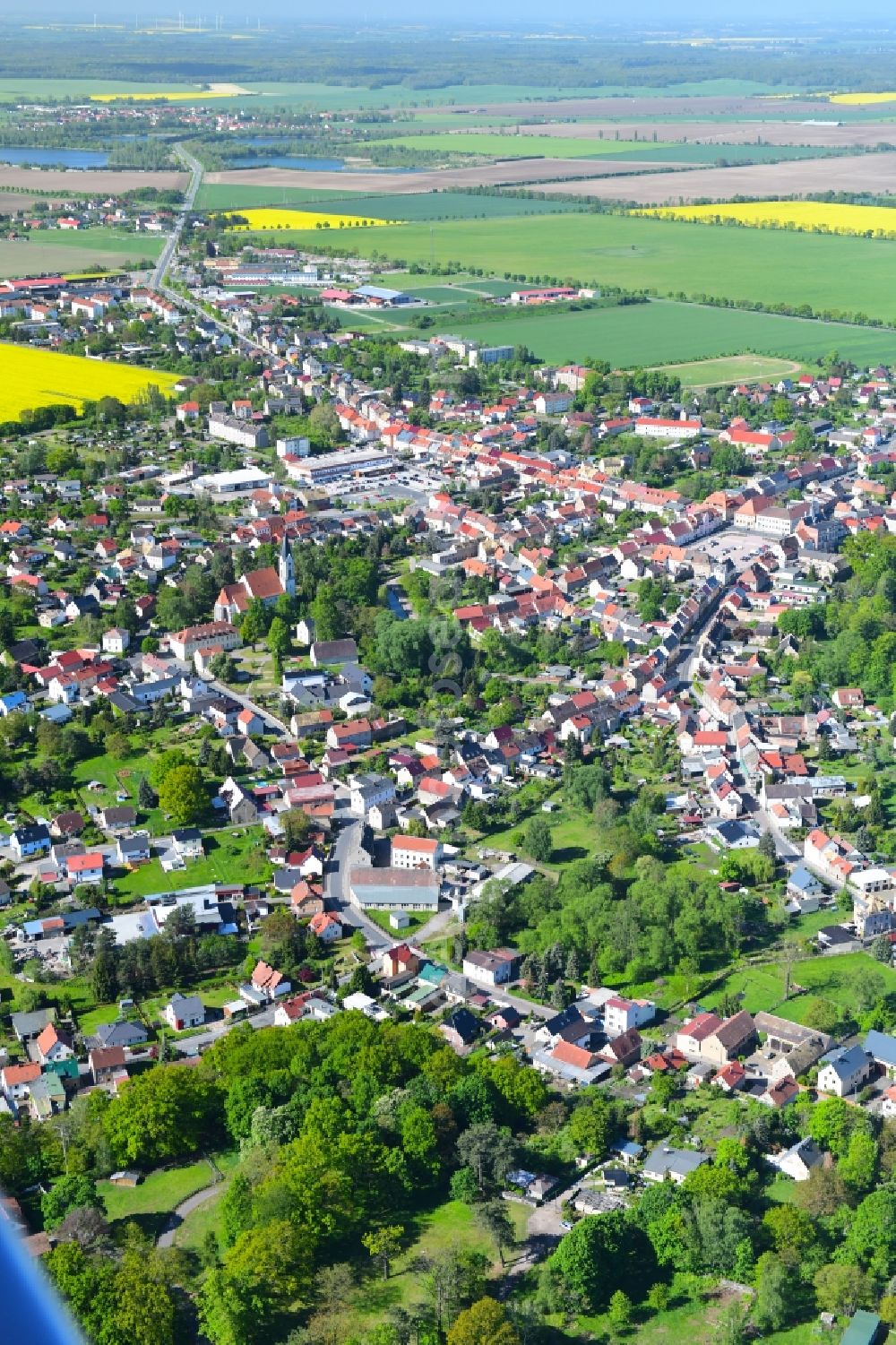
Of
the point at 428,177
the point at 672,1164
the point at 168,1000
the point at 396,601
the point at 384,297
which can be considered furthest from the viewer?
the point at 428,177

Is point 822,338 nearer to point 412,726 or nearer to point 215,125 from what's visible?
point 412,726

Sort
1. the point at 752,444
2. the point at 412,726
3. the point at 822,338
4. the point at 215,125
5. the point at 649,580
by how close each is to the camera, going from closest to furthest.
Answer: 1. the point at 412,726
2. the point at 649,580
3. the point at 752,444
4. the point at 822,338
5. the point at 215,125

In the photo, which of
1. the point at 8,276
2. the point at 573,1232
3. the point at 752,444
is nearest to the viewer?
the point at 573,1232

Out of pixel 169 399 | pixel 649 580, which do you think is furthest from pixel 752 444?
pixel 169 399

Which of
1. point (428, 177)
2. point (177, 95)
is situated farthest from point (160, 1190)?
point (177, 95)

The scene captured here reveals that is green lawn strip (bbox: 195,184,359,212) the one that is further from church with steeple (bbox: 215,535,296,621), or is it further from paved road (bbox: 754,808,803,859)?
paved road (bbox: 754,808,803,859)

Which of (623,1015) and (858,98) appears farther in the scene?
(858,98)

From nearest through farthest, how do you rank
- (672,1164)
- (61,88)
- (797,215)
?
(672,1164) < (797,215) < (61,88)

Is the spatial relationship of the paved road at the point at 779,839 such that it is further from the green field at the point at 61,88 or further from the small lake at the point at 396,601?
the green field at the point at 61,88

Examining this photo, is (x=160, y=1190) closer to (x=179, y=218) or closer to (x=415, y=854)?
(x=415, y=854)
